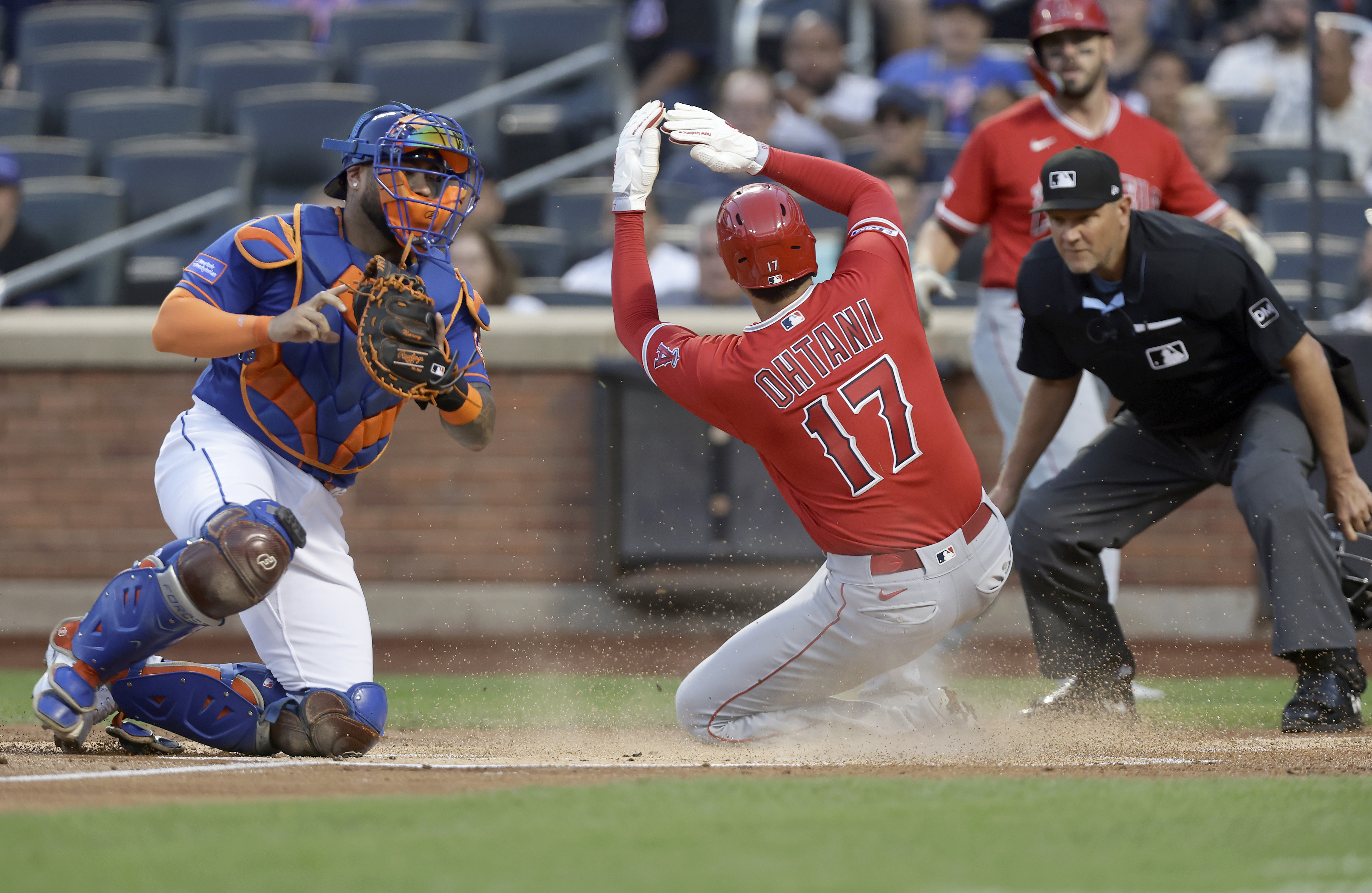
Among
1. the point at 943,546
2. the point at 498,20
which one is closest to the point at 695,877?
the point at 943,546

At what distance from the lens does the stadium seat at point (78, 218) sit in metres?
8.89

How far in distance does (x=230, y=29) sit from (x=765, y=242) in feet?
26.5

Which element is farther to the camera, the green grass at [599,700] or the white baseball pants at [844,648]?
the green grass at [599,700]

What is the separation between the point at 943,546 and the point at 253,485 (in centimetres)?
185

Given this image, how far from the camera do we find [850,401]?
395cm

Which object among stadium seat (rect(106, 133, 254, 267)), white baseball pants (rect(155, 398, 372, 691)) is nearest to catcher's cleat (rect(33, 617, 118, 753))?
white baseball pants (rect(155, 398, 372, 691))

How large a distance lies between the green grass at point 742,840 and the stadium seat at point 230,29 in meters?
8.78

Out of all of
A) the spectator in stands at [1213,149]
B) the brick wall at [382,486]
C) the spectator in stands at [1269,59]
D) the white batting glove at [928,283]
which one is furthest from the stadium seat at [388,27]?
the white batting glove at [928,283]

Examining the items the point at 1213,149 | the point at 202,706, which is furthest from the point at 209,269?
the point at 1213,149

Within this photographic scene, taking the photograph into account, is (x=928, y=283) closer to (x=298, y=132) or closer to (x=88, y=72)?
(x=298, y=132)

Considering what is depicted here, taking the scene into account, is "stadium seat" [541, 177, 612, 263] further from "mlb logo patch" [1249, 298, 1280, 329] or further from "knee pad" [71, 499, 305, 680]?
"knee pad" [71, 499, 305, 680]

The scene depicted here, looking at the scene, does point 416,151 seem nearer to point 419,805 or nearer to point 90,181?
point 419,805

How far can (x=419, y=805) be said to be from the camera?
3.07 m

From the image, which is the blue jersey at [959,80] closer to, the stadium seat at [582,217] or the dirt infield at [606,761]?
the stadium seat at [582,217]
